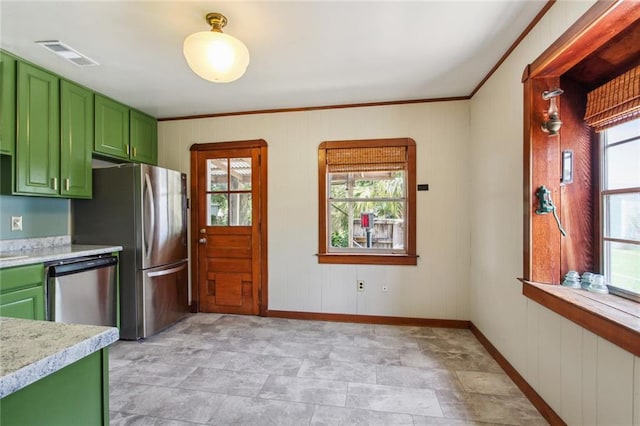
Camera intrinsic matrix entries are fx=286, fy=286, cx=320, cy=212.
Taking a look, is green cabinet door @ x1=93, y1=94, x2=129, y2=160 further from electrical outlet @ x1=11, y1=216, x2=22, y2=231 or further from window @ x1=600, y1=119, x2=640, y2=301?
window @ x1=600, y1=119, x2=640, y2=301

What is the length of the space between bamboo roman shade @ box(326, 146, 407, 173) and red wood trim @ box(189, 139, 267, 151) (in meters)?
0.86

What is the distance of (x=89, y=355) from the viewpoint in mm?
791

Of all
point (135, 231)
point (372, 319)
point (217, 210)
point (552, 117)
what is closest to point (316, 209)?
point (217, 210)

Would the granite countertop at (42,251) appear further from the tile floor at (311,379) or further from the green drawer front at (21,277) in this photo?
the tile floor at (311,379)

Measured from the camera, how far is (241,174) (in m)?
3.56

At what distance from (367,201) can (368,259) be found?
0.67 m

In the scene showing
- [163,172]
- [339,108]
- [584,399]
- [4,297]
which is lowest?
[584,399]

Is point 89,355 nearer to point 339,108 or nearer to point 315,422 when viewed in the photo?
point 315,422

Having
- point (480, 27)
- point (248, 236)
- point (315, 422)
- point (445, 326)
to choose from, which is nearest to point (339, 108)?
point (480, 27)

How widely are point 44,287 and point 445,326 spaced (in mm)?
3650

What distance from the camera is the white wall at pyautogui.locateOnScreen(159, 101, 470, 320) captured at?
3137mm

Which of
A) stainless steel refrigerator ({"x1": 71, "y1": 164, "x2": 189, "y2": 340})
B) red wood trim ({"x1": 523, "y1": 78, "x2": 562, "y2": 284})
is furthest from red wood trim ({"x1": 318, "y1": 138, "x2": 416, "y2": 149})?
stainless steel refrigerator ({"x1": 71, "y1": 164, "x2": 189, "y2": 340})

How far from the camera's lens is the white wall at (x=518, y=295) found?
52.6 inches

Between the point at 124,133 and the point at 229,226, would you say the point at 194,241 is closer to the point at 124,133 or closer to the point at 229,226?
the point at 229,226
